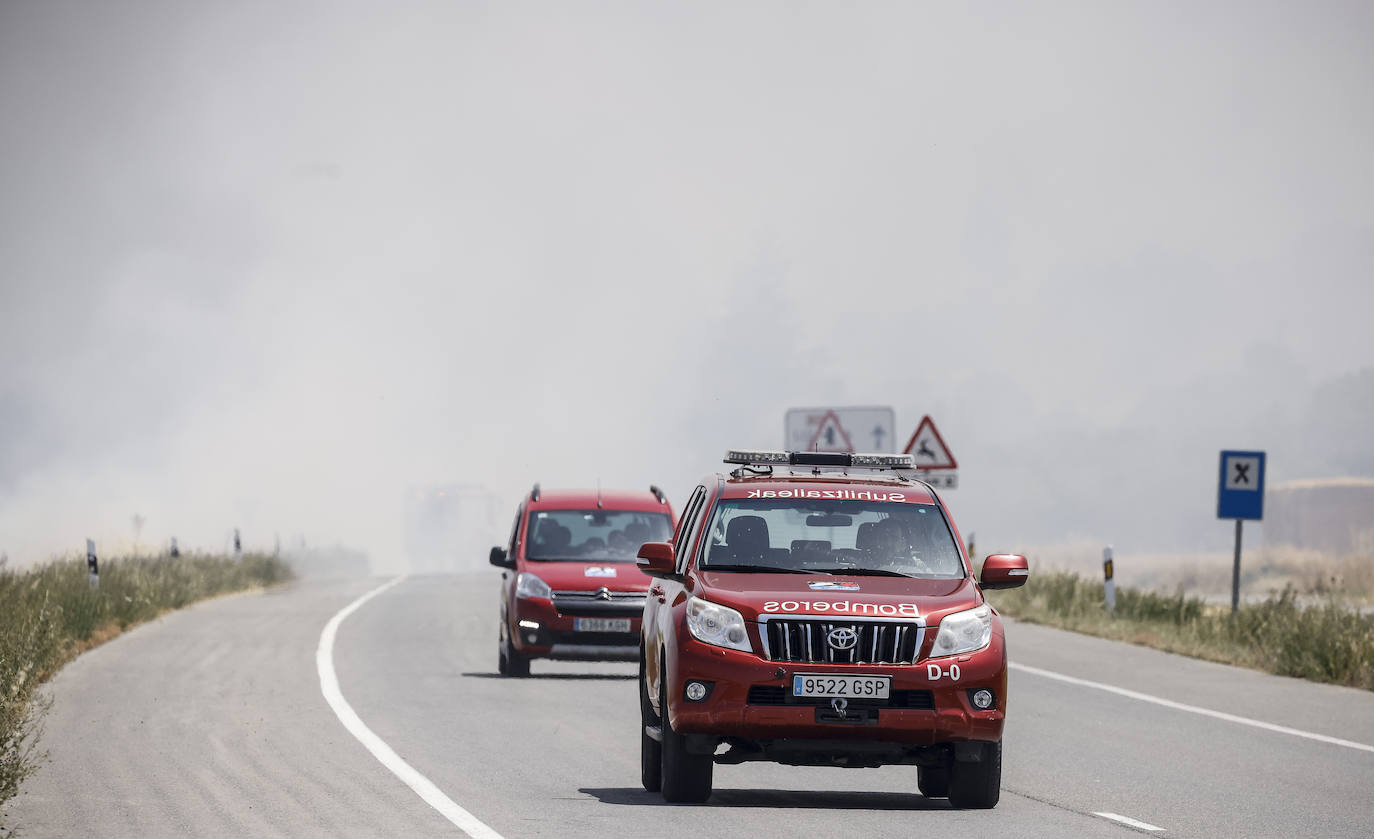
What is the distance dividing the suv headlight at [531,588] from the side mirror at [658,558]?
27.4 ft

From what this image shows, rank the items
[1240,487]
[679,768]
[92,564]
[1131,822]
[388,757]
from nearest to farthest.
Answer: [1131,822] → [679,768] → [388,757] → [1240,487] → [92,564]

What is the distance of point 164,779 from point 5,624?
7.84 m

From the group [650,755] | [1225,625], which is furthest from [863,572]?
[1225,625]

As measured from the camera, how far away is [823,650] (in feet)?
34.5

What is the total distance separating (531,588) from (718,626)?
9506 mm

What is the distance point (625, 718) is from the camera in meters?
16.5

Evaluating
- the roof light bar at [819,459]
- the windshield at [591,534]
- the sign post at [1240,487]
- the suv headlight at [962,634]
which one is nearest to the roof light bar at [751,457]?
the roof light bar at [819,459]

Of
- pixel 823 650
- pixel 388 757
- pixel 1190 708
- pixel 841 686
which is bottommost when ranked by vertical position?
pixel 1190 708

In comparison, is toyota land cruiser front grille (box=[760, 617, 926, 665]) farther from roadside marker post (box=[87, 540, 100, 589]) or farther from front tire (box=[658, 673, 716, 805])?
roadside marker post (box=[87, 540, 100, 589])

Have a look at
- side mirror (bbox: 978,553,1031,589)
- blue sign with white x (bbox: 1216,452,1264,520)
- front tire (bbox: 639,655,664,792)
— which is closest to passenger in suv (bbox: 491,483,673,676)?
front tire (bbox: 639,655,664,792)

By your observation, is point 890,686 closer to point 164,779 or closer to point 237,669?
point 164,779

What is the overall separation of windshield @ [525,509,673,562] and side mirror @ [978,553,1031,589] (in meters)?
9.74

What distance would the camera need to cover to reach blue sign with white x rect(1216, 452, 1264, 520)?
27484 mm

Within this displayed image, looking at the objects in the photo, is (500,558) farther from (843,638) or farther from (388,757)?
(843,638)
